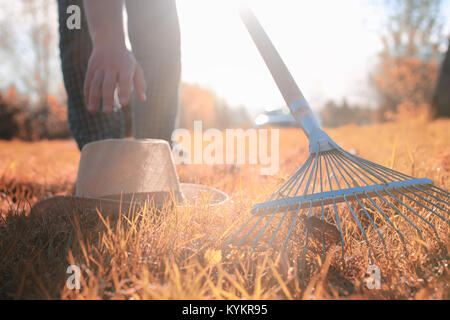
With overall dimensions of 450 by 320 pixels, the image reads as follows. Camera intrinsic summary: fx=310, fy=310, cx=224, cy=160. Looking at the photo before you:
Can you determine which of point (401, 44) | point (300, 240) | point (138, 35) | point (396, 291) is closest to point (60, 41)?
point (138, 35)

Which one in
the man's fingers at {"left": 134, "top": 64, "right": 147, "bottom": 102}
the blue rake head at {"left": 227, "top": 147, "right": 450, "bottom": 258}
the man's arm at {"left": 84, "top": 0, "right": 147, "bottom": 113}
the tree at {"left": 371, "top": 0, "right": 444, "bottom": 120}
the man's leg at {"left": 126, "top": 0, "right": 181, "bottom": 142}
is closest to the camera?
the blue rake head at {"left": 227, "top": 147, "right": 450, "bottom": 258}

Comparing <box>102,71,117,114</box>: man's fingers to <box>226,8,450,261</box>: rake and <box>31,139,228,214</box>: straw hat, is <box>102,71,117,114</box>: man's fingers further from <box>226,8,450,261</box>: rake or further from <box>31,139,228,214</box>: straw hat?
<box>226,8,450,261</box>: rake

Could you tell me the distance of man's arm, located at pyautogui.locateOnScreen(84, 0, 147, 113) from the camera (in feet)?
4.02

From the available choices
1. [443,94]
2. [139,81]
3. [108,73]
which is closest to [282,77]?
[139,81]

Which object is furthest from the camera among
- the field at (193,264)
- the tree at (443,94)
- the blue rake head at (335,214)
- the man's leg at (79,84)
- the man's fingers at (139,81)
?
the tree at (443,94)

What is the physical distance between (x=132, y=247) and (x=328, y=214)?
2.68 ft

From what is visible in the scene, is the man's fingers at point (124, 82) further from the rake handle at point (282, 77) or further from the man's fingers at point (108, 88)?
the rake handle at point (282, 77)

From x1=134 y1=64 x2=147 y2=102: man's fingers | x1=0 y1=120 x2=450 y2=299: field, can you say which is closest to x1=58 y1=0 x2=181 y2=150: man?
x1=134 y1=64 x2=147 y2=102: man's fingers

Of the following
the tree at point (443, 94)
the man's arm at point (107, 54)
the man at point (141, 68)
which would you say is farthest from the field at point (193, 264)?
the tree at point (443, 94)

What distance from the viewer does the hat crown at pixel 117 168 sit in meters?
1.41

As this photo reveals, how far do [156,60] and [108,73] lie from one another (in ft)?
2.81

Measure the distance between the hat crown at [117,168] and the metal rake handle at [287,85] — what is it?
0.67 meters

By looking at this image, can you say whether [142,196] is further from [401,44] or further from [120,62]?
[401,44]

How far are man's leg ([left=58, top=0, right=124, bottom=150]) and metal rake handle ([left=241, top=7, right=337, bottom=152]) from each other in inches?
38.1
